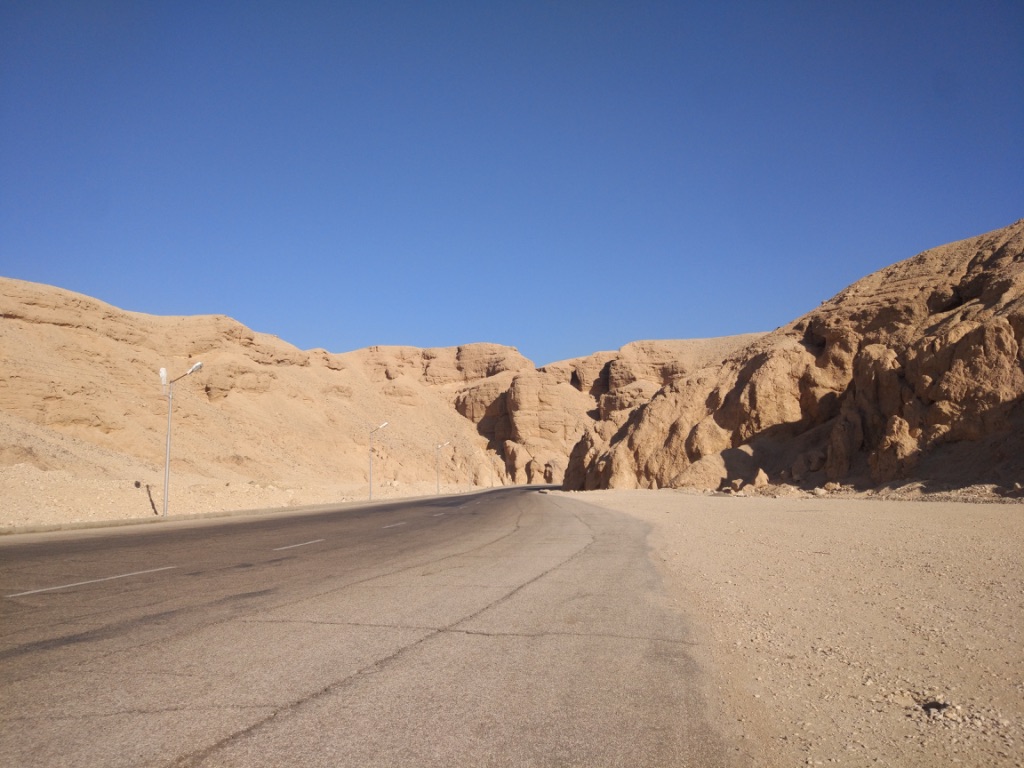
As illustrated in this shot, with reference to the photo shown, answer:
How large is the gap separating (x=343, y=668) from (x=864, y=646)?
4465 millimetres

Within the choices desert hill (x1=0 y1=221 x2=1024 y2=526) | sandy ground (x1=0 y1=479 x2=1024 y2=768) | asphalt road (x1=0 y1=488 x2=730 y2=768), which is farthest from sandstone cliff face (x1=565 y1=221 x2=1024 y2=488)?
asphalt road (x1=0 y1=488 x2=730 y2=768)

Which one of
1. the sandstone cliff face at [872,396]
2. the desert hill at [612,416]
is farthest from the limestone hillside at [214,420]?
the sandstone cliff face at [872,396]

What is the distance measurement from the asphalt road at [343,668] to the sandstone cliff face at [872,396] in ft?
83.1

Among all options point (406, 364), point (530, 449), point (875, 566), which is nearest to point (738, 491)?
point (875, 566)

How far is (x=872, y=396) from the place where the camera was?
126 ft

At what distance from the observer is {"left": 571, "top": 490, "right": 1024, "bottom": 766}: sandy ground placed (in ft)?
13.1

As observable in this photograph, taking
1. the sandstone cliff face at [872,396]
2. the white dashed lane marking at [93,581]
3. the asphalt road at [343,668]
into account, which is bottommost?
the asphalt road at [343,668]

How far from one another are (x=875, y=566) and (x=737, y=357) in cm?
4958

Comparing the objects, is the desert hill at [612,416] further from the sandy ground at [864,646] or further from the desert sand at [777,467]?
the sandy ground at [864,646]

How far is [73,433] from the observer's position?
43656 millimetres

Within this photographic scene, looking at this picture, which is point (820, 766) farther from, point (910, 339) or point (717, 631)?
point (910, 339)

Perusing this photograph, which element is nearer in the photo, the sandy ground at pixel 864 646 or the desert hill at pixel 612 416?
the sandy ground at pixel 864 646

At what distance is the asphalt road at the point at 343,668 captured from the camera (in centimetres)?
380

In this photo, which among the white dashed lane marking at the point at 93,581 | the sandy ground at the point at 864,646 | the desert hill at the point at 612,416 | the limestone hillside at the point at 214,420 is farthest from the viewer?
the limestone hillside at the point at 214,420
